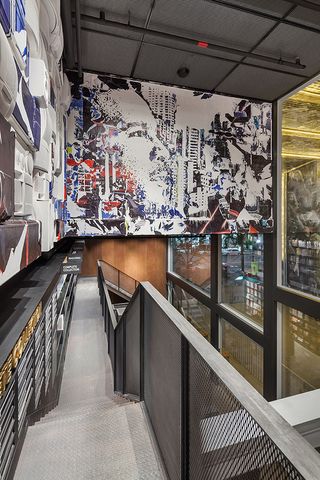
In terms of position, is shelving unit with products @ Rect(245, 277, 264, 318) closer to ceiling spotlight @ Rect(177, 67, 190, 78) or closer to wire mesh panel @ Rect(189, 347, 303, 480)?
ceiling spotlight @ Rect(177, 67, 190, 78)

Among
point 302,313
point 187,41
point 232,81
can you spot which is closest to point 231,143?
point 232,81

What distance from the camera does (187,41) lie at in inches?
123

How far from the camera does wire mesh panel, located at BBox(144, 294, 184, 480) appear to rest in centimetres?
136

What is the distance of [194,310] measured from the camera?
9016mm

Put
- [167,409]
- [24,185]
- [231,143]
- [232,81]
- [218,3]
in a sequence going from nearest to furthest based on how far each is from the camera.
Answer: [24,185]
[167,409]
[218,3]
[232,81]
[231,143]

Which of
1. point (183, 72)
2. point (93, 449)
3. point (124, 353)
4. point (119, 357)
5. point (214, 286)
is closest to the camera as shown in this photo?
point (93, 449)

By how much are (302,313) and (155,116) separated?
413 centimetres

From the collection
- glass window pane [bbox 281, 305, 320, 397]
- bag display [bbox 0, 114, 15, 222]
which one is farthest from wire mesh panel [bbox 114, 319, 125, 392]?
glass window pane [bbox 281, 305, 320, 397]

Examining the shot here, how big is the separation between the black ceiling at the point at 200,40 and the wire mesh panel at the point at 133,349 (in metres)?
2.96

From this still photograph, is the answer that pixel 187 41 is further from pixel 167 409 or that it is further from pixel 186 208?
pixel 167 409

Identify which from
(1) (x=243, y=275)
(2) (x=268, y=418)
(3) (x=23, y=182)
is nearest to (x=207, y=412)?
(2) (x=268, y=418)

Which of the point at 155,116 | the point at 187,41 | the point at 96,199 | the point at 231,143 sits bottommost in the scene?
the point at 96,199

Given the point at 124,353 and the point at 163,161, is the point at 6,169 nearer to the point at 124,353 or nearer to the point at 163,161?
the point at 124,353

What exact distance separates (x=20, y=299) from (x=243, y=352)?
5963 mm
